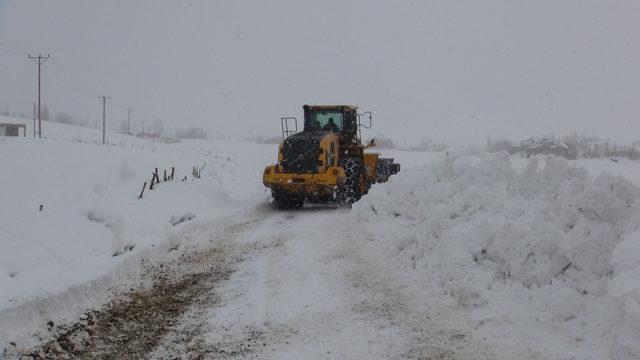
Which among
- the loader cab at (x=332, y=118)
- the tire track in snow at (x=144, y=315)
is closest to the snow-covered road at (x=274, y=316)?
the tire track in snow at (x=144, y=315)

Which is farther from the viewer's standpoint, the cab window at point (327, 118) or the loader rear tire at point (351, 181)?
the cab window at point (327, 118)

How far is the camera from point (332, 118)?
54.6ft

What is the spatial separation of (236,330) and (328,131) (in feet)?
35.6

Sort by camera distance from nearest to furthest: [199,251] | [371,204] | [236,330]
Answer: [236,330] < [199,251] < [371,204]

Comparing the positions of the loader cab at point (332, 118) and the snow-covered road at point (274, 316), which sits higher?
Result: the loader cab at point (332, 118)

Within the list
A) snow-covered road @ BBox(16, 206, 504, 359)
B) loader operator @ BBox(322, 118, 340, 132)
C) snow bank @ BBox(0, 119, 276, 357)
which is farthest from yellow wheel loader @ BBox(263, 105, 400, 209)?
snow-covered road @ BBox(16, 206, 504, 359)

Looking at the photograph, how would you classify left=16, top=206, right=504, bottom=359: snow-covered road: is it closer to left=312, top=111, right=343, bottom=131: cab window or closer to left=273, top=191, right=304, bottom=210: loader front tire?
left=273, top=191, right=304, bottom=210: loader front tire

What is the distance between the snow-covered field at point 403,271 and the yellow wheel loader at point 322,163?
306 cm

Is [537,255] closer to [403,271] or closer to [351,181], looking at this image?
[403,271]

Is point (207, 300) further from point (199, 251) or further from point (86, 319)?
point (199, 251)

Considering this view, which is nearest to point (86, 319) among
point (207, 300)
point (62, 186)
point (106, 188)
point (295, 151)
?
point (207, 300)

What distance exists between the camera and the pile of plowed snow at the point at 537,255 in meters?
4.97

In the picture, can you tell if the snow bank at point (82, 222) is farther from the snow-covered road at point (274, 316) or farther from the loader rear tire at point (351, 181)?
the loader rear tire at point (351, 181)

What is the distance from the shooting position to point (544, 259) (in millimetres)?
5918
